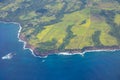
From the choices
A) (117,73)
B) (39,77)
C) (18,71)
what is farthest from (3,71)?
(117,73)

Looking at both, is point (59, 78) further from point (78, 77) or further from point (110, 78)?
point (110, 78)

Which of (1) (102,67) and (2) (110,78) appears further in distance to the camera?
(1) (102,67)

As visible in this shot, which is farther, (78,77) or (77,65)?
(77,65)

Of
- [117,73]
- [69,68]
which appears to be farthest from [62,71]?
[117,73]

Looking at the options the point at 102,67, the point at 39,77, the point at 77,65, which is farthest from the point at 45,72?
the point at 102,67

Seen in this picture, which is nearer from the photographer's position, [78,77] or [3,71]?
[78,77]

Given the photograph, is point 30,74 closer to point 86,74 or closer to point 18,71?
point 18,71

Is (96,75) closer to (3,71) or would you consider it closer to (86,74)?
(86,74)
